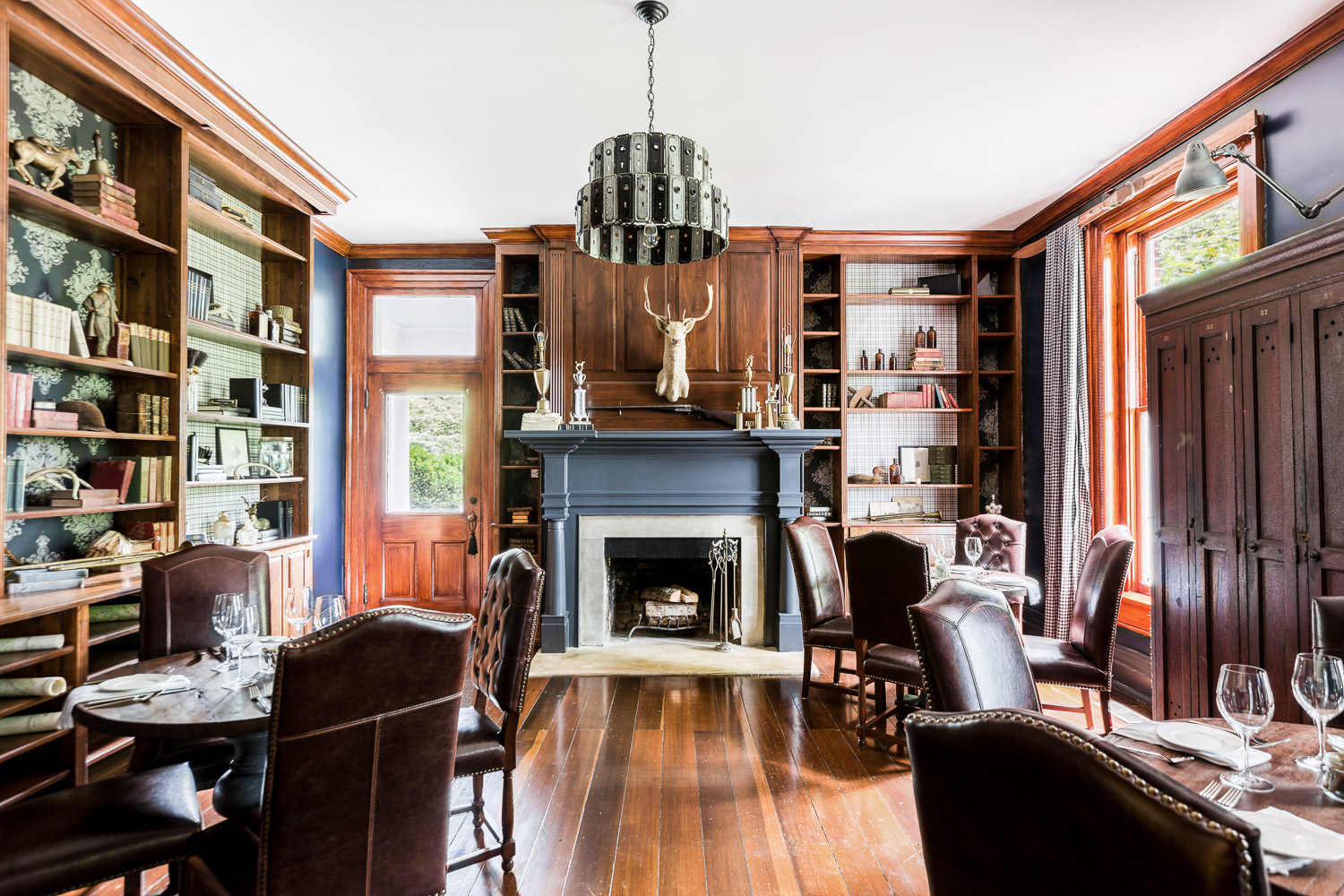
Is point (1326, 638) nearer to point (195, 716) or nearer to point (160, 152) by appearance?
point (195, 716)

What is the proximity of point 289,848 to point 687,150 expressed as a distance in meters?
2.14

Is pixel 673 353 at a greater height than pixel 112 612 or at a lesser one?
greater

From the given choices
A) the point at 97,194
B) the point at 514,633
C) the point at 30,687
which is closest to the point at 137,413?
the point at 97,194

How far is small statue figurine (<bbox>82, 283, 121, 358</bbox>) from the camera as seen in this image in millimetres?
2947

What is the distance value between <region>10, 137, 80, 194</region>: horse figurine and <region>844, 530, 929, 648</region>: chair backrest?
12.1 feet

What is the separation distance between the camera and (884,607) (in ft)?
10.1

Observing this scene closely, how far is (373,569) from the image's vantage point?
217 inches

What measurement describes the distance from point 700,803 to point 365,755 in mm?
1584

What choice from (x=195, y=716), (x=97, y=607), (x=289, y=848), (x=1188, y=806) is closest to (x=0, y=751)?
(x=97, y=607)

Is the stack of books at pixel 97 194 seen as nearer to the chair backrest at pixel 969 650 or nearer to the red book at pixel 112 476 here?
the red book at pixel 112 476

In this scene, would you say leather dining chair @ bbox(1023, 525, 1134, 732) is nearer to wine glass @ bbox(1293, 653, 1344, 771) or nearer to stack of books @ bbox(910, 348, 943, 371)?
wine glass @ bbox(1293, 653, 1344, 771)

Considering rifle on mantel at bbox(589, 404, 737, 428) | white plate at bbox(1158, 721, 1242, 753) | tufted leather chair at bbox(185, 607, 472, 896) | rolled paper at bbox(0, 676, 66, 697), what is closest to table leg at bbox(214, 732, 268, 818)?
tufted leather chair at bbox(185, 607, 472, 896)

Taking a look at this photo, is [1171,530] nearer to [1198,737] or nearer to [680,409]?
[1198,737]

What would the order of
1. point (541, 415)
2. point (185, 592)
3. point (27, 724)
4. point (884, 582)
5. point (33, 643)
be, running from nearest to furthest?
point (27, 724) < point (33, 643) < point (185, 592) < point (884, 582) < point (541, 415)
